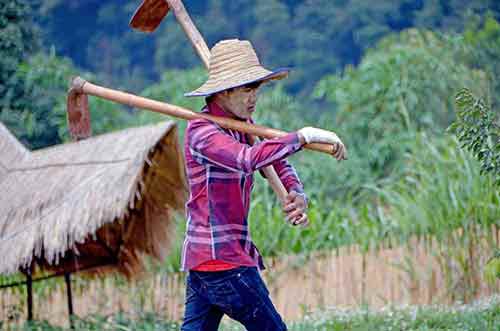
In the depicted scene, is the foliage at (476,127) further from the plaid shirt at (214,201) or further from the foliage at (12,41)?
the foliage at (12,41)

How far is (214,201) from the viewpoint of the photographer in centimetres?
373

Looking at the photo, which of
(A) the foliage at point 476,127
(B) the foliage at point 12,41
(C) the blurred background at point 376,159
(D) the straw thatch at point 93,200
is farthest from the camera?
(B) the foliage at point 12,41

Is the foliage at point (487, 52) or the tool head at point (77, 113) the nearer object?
the tool head at point (77, 113)

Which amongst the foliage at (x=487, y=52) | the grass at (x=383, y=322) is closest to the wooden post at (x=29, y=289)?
the grass at (x=383, y=322)

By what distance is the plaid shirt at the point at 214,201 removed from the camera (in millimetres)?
3645

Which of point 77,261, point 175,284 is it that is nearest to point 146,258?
point 77,261

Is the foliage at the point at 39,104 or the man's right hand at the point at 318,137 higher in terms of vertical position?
the foliage at the point at 39,104

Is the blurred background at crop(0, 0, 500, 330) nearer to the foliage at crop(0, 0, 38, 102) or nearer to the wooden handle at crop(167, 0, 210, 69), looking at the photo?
the foliage at crop(0, 0, 38, 102)

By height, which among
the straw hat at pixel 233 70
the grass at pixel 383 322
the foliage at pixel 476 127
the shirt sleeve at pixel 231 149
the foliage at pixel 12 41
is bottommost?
the grass at pixel 383 322

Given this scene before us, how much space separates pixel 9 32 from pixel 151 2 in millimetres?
4880

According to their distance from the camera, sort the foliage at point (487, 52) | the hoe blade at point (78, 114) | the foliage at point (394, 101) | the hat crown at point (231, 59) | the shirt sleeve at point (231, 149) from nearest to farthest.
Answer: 1. the shirt sleeve at point (231, 149)
2. the hat crown at point (231, 59)
3. the hoe blade at point (78, 114)
4. the foliage at point (394, 101)
5. the foliage at point (487, 52)

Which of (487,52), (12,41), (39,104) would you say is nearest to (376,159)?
(487,52)

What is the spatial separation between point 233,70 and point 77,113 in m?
1.07

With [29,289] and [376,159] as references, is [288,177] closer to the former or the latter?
[29,289]
